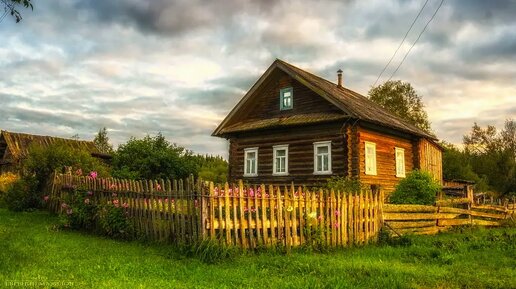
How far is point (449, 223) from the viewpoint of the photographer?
14.7 m

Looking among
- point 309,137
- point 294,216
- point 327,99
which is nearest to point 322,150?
point 309,137

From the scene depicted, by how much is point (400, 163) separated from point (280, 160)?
641 cm

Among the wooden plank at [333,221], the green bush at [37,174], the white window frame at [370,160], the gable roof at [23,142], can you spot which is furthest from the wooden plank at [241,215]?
the gable roof at [23,142]

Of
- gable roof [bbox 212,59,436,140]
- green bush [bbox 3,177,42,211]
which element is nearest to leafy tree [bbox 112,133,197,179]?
gable roof [bbox 212,59,436,140]

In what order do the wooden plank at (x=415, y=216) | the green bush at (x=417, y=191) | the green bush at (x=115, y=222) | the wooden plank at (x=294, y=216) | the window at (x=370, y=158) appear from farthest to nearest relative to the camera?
the window at (x=370, y=158)
the green bush at (x=417, y=191)
the wooden plank at (x=415, y=216)
the green bush at (x=115, y=222)
the wooden plank at (x=294, y=216)

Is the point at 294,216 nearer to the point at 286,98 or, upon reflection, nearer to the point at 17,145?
the point at 286,98

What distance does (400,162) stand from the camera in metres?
23.2

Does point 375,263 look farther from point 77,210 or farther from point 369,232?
point 77,210

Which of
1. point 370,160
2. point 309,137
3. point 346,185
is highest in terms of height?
point 309,137

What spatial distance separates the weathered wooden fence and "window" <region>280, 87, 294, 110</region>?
9.47 metres

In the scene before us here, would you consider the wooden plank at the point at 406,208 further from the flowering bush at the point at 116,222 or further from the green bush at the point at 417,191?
the flowering bush at the point at 116,222

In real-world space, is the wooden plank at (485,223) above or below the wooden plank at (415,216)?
below

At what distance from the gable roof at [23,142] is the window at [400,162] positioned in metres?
25.4

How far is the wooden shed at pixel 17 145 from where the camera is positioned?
36.2 m
